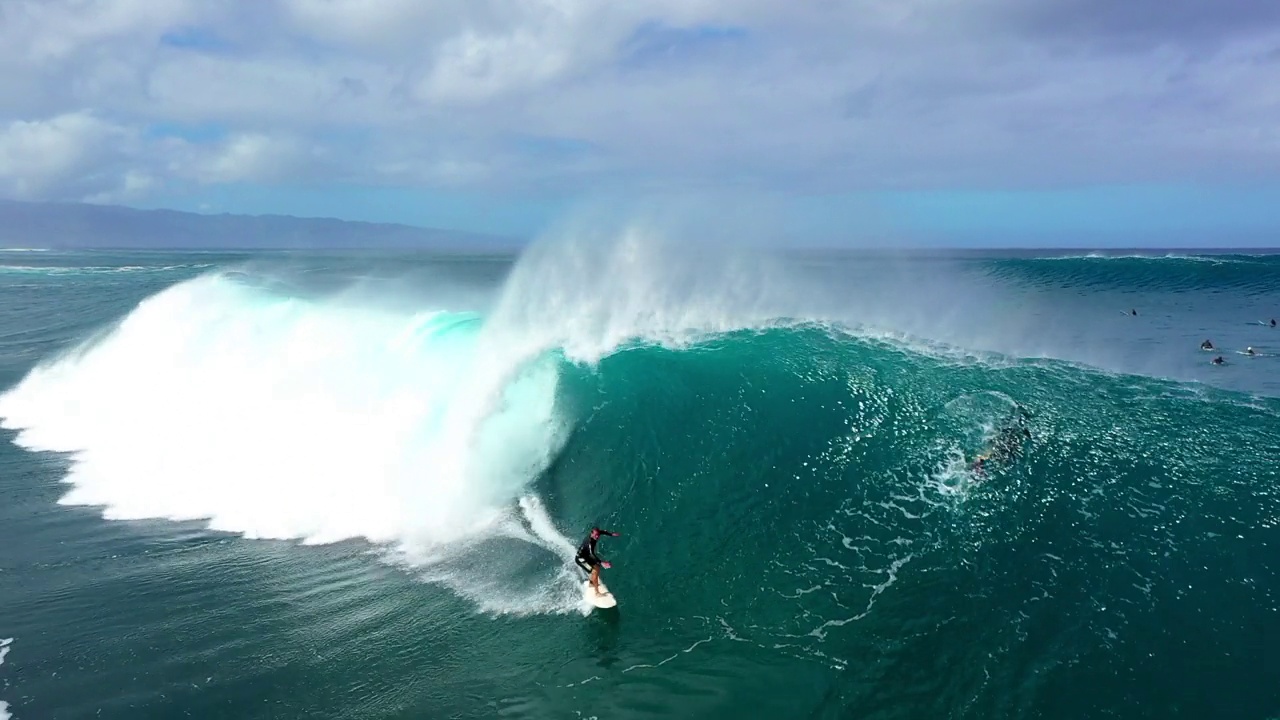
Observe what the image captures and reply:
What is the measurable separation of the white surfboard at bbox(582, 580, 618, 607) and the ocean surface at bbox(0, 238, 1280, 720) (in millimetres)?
195

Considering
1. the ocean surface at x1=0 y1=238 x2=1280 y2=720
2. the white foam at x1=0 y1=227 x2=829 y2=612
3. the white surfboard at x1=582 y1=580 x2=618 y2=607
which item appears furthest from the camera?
the white foam at x1=0 y1=227 x2=829 y2=612

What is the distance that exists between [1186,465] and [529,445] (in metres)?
11.8

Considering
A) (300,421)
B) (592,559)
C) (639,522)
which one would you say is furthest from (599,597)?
(300,421)

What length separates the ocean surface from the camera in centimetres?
834

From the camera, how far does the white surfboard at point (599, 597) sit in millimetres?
9719

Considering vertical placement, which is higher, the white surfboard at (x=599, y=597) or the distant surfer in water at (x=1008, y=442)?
the distant surfer in water at (x=1008, y=442)

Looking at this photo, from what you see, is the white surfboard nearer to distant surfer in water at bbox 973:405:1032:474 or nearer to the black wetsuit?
the black wetsuit

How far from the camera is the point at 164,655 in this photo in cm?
924

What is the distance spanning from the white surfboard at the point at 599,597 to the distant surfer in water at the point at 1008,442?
6708 millimetres

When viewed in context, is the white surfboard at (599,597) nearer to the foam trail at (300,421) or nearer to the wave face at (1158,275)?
the foam trail at (300,421)

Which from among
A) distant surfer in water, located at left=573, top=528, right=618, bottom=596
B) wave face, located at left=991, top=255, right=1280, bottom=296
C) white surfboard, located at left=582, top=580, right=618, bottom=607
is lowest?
white surfboard, located at left=582, top=580, right=618, bottom=607

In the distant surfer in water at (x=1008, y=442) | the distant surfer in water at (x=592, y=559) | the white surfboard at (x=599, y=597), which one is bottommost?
the white surfboard at (x=599, y=597)

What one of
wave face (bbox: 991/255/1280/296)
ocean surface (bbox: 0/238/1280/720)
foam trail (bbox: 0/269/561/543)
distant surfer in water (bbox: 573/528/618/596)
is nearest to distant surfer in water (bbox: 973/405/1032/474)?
ocean surface (bbox: 0/238/1280/720)

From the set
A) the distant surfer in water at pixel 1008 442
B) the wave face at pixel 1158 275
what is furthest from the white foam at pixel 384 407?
the wave face at pixel 1158 275
